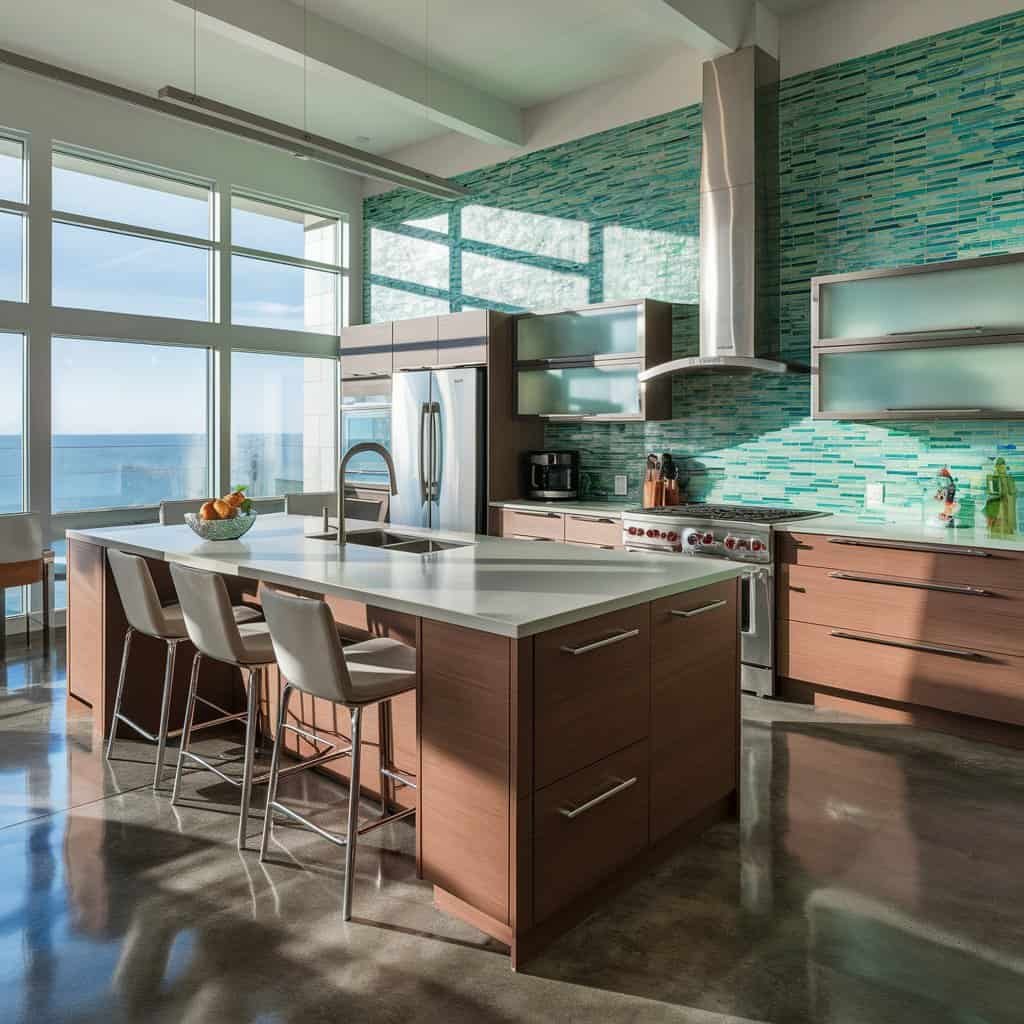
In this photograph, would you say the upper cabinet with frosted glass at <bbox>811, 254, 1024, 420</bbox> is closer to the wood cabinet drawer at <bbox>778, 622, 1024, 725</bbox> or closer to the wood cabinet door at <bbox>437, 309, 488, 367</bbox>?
the wood cabinet drawer at <bbox>778, 622, 1024, 725</bbox>

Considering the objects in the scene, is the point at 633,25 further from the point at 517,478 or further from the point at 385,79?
the point at 517,478

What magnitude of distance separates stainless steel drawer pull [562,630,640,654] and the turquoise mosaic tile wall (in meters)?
2.73

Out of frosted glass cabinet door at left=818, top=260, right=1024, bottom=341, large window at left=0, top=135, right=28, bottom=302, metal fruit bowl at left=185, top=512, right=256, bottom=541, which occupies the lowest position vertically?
metal fruit bowl at left=185, top=512, right=256, bottom=541

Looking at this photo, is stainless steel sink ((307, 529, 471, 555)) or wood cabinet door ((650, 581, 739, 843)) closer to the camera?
wood cabinet door ((650, 581, 739, 843))

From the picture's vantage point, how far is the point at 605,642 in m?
2.38

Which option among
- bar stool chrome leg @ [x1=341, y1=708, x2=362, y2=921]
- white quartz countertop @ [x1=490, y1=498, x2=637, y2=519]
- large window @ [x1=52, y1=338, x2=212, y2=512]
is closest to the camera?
bar stool chrome leg @ [x1=341, y1=708, x2=362, y2=921]

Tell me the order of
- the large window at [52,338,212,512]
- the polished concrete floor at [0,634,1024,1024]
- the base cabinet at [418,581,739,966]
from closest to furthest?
the polished concrete floor at [0,634,1024,1024], the base cabinet at [418,581,739,966], the large window at [52,338,212,512]

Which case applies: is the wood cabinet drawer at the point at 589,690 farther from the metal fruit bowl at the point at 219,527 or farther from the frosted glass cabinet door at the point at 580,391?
the frosted glass cabinet door at the point at 580,391

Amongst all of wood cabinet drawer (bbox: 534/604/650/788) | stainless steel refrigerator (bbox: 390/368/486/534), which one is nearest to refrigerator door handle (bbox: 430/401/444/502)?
stainless steel refrigerator (bbox: 390/368/486/534)

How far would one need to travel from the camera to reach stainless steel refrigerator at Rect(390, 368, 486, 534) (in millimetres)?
5859

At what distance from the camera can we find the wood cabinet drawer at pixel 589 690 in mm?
2217

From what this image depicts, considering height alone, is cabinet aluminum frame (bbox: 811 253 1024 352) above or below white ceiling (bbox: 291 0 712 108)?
below

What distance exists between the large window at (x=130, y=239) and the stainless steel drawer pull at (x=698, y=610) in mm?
4973

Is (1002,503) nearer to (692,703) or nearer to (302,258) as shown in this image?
(692,703)
